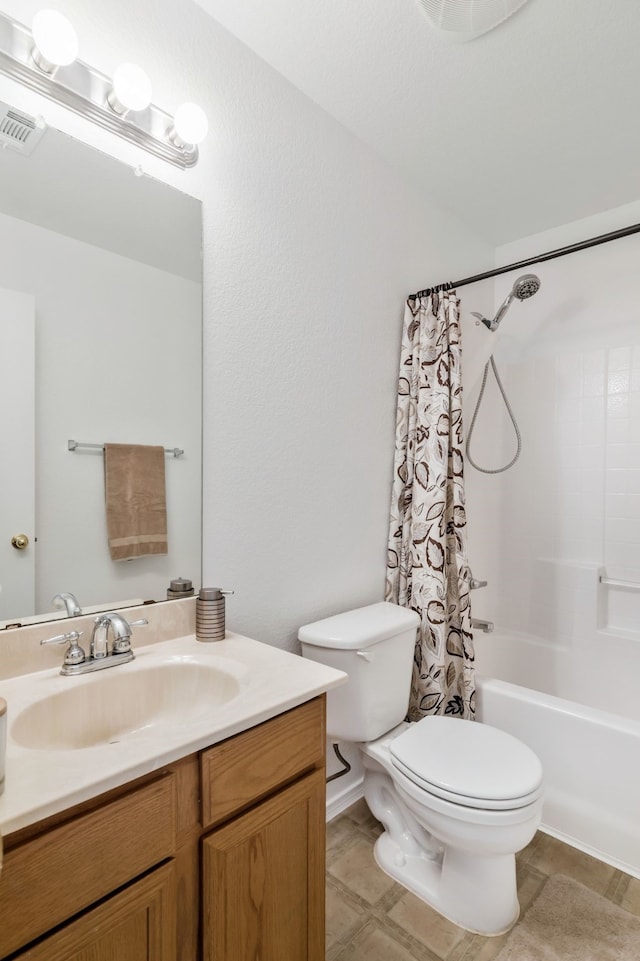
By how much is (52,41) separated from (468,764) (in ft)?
6.47

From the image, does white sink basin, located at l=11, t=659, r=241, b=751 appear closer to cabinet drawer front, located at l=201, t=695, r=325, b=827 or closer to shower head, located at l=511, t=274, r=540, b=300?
cabinet drawer front, located at l=201, t=695, r=325, b=827

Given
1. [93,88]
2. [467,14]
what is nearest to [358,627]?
[93,88]

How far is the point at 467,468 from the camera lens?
2.61 metres

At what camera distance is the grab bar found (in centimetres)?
222

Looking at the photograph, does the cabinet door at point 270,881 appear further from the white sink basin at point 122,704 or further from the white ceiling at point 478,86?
the white ceiling at point 478,86

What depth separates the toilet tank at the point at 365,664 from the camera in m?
1.51

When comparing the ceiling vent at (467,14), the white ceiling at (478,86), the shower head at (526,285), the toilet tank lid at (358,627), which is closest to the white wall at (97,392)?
the toilet tank lid at (358,627)

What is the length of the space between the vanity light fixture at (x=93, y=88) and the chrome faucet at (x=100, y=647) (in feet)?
3.75

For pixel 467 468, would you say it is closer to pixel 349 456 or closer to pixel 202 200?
pixel 349 456

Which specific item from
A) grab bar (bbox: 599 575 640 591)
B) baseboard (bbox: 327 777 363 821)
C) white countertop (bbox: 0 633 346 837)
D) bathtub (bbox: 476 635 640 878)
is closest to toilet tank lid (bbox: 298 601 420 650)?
white countertop (bbox: 0 633 346 837)

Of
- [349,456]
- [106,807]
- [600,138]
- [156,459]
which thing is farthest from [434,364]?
[106,807]

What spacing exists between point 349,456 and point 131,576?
2.96 ft

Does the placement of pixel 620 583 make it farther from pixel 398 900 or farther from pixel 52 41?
pixel 52 41

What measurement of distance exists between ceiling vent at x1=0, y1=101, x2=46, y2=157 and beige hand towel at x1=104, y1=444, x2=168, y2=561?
663mm
